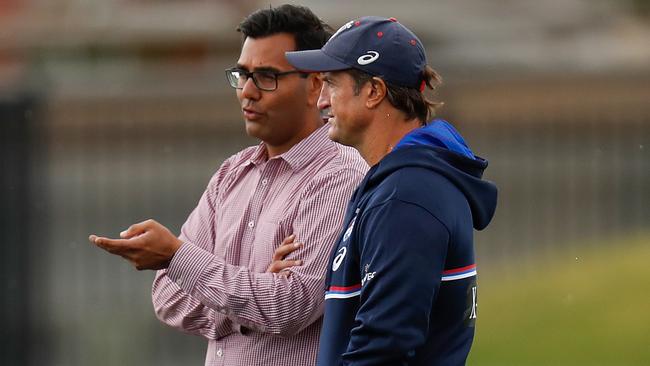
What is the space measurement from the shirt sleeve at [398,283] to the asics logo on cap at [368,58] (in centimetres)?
42

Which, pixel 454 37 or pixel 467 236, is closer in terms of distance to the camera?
pixel 467 236

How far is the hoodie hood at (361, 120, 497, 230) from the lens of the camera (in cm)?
290

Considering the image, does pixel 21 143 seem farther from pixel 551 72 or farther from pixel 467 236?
pixel 467 236

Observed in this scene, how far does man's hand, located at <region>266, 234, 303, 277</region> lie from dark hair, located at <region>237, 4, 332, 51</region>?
25.4 inches

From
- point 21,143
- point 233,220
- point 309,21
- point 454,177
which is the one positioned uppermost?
point 309,21

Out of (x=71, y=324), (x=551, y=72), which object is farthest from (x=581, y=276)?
(x=71, y=324)

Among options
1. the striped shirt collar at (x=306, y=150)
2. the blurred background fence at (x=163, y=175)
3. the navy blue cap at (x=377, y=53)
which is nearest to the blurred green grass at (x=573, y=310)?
the blurred background fence at (x=163, y=175)

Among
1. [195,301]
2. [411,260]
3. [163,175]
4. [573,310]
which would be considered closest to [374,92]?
[411,260]

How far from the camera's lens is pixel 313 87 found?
3.68 meters

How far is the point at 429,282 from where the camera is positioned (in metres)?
2.77

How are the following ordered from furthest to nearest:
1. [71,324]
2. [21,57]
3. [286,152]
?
[21,57] < [71,324] < [286,152]

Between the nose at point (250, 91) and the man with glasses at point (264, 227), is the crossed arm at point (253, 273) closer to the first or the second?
the man with glasses at point (264, 227)

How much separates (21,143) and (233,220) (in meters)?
4.74

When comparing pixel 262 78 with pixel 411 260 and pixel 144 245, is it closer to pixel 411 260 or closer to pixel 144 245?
pixel 144 245
